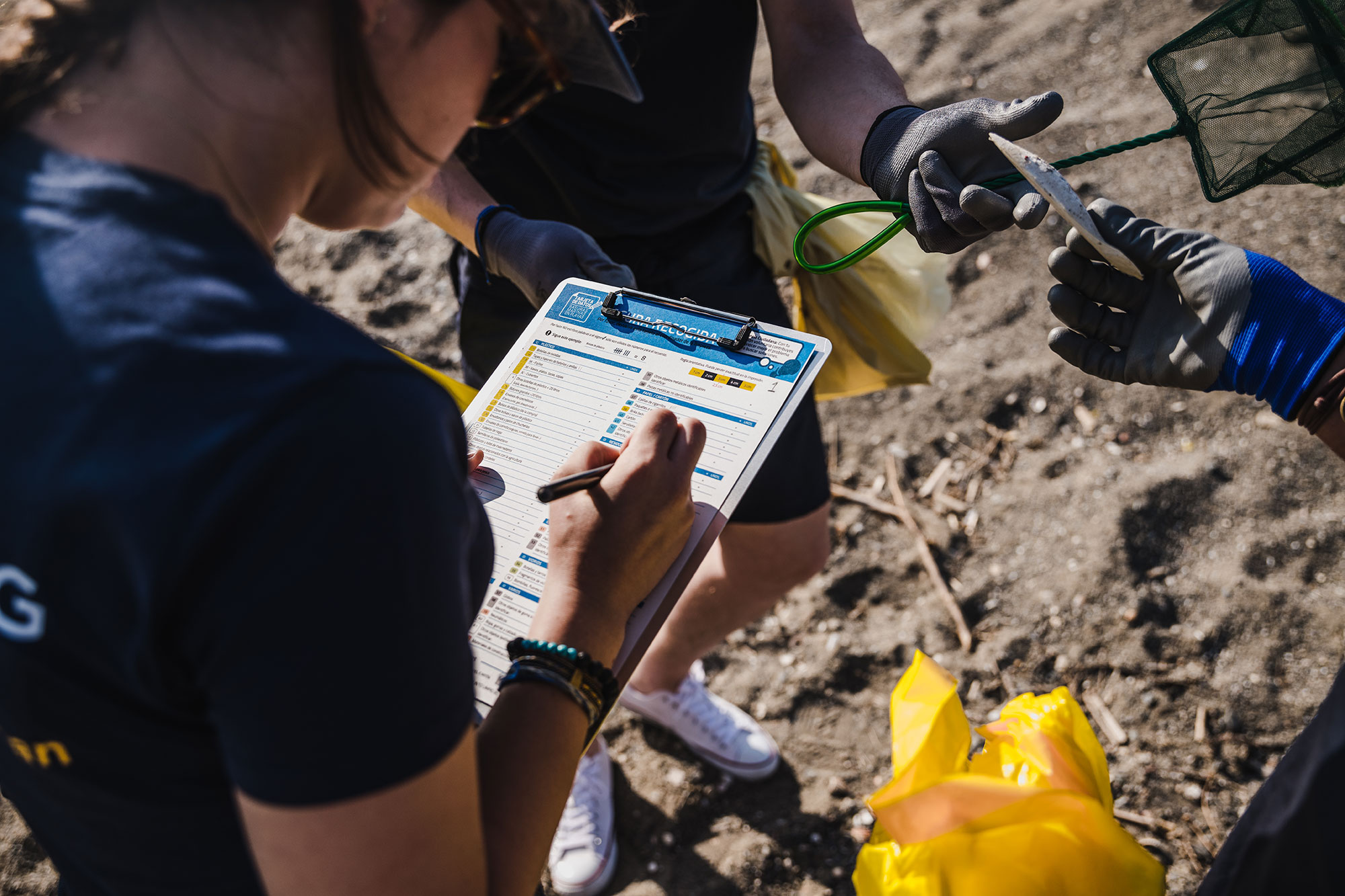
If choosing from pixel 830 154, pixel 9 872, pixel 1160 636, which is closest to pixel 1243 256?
pixel 830 154

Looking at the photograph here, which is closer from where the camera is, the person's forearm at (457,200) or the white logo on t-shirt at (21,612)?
the white logo on t-shirt at (21,612)

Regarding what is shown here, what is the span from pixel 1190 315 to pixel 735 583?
38.9 inches

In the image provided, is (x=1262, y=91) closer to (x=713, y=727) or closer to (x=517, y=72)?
(x=517, y=72)

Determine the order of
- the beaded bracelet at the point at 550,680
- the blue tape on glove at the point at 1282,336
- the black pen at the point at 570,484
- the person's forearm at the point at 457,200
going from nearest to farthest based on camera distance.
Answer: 1. the beaded bracelet at the point at 550,680
2. the black pen at the point at 570,484
3. the blue tape on glove at the point at 1282,336
4. the person's forearm at the point at 457,200

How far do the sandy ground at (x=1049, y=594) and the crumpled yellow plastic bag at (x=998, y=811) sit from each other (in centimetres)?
62

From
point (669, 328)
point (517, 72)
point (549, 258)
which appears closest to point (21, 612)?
point (517, 72)

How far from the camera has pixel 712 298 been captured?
1.62 metres

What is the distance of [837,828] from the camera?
1.88 meters

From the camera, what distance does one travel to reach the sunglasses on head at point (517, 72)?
2.38 ft

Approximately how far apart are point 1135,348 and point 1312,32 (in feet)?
1.45

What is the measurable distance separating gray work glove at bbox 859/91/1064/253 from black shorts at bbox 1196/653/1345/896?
27.5 inches

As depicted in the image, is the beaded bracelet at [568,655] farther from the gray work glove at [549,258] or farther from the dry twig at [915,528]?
the dry twig at [915,528]

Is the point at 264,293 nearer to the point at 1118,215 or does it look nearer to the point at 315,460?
the point at 315,460

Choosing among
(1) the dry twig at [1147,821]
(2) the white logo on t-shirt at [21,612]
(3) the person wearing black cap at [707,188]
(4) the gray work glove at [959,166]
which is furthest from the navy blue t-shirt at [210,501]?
(1) the dry twig at [1147,821]
